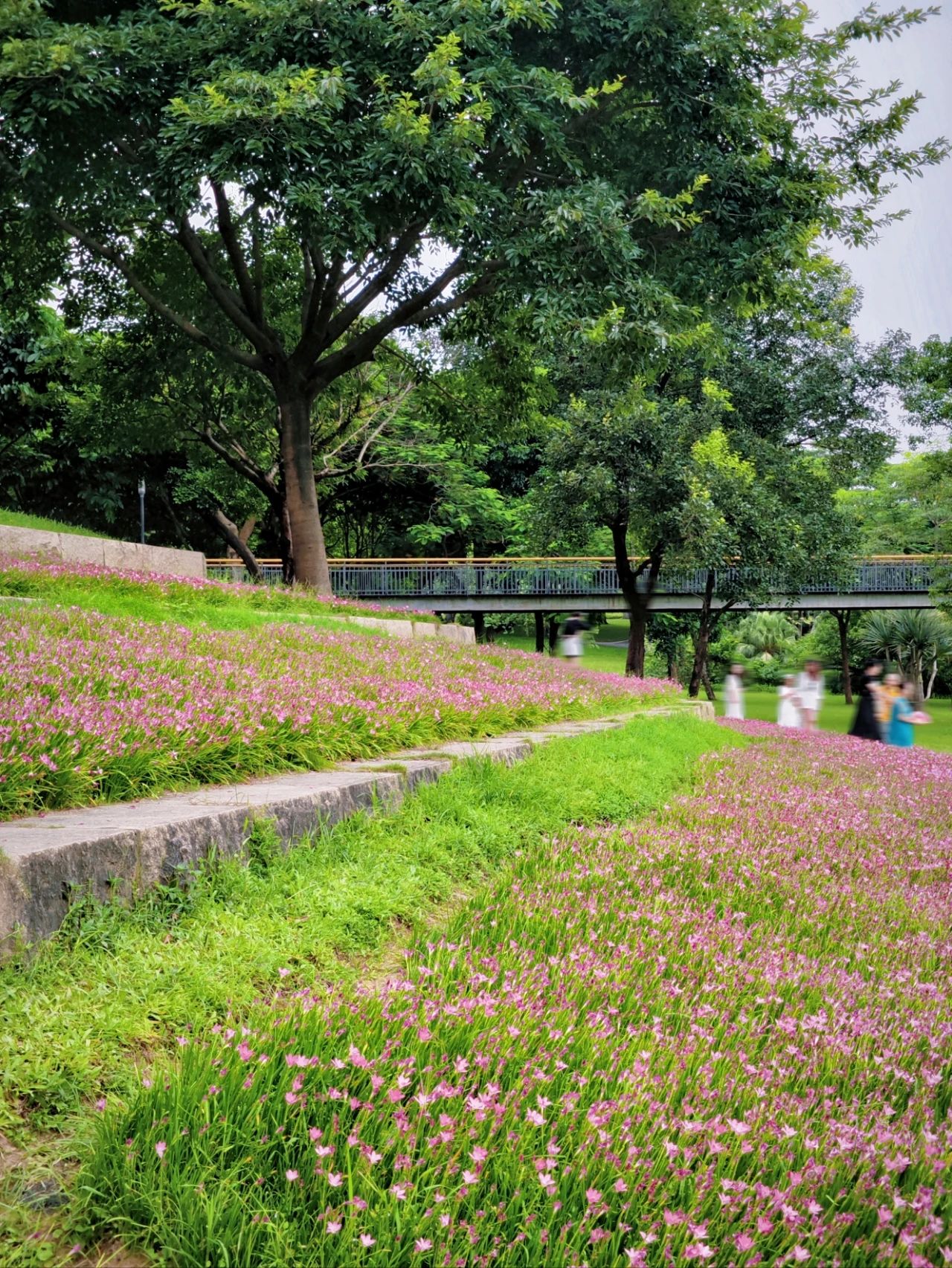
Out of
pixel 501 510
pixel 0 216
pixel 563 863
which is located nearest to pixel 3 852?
pixel 563 863

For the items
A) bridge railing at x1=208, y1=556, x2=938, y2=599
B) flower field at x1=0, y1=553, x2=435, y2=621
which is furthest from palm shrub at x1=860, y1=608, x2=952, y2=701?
flower field at x1=0, y1=553, x2=435, y2=621

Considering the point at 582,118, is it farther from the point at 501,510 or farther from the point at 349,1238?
the point at 501,510

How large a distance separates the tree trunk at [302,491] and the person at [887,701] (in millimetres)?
10486

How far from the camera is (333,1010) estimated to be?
2.51m

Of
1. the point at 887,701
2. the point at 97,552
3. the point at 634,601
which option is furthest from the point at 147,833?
the point at 634,601

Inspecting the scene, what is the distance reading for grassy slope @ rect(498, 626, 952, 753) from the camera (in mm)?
30436

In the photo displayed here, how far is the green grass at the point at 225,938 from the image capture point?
2217mm

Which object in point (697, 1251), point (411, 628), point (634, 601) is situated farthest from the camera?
point (634, 601)

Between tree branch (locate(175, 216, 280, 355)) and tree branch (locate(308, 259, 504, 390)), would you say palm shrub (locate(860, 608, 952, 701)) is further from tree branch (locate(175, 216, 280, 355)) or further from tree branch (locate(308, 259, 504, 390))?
tree branch (locate(175, 216, 280, 355))

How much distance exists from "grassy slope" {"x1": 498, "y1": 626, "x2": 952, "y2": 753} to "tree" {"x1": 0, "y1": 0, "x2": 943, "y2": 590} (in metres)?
11.1

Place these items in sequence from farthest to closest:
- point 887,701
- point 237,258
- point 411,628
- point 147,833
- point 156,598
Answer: point 887,701 → point 237,258 → point 411,628 → point 156,598 → point 147,833

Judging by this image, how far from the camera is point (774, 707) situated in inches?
1736

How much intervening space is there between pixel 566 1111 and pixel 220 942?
124 centimetres

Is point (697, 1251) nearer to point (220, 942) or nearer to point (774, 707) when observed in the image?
point (220, 942)
